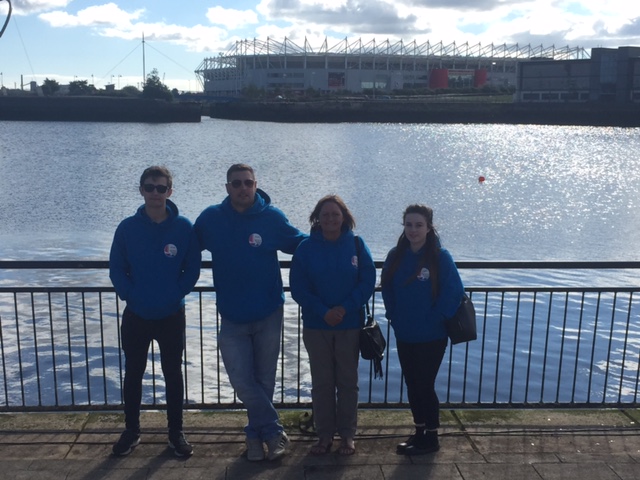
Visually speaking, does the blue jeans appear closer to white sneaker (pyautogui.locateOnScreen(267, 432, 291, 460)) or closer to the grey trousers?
white sneaker (pyautogui.locateOnScreen(267, 432, 291, 460))

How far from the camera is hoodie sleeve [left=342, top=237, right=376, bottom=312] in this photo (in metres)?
5.26

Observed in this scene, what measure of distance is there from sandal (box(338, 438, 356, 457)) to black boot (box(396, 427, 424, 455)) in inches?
12.8

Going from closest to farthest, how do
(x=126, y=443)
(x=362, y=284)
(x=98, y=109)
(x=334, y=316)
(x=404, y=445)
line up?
(x=334, y=316) → (x=362, y=284) → (x=126, y=443) → (x=404, y=445) → (x=98, y=109)

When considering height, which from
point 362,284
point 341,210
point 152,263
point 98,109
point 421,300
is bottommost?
point 98,109

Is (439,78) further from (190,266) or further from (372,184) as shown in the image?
(190,266)

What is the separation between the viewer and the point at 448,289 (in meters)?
5.32

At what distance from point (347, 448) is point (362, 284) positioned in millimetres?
1180

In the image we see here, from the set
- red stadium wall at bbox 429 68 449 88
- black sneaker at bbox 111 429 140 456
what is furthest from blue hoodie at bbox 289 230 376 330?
red stadium wall at bbox 429 68 449 88

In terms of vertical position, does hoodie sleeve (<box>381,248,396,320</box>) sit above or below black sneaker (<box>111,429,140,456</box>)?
above

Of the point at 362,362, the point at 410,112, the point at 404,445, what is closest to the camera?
the point at 404,445

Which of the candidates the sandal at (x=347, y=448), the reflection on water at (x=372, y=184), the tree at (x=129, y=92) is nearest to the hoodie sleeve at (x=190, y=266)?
the sandal at (x=347, y=448)

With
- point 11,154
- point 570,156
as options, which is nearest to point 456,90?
point 570,156

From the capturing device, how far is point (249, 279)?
533cm

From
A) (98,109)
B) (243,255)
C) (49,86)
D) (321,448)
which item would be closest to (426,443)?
(321,448)
